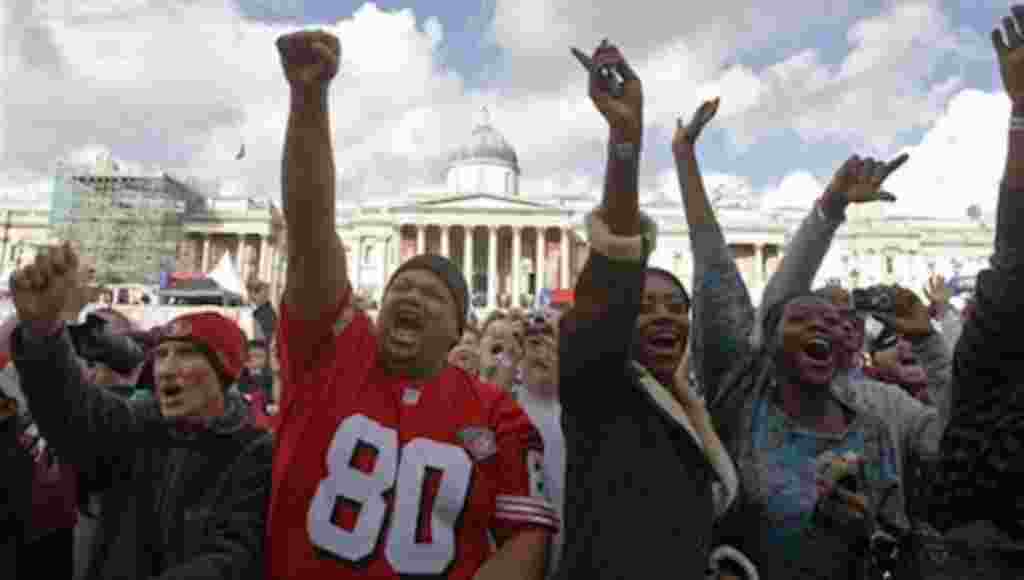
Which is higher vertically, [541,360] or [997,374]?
[997,374]

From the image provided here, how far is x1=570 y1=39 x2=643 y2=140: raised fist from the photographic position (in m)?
1.99

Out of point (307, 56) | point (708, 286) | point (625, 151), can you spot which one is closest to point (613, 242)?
point (625, 151)

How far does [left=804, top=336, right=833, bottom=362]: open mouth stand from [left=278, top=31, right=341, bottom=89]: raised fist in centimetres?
192

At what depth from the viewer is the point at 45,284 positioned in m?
2.27

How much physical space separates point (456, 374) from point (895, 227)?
65882 mm

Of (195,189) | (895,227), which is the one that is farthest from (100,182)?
(895,227)

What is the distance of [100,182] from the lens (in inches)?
2100

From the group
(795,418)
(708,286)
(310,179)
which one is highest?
(310,179)

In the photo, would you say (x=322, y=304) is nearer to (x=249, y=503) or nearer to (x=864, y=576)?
(x=249, y=503)

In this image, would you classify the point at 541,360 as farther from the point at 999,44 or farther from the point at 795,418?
the point at 999,44

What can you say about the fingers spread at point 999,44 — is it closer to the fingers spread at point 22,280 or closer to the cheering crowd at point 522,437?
the cheering crowd at point 522,437

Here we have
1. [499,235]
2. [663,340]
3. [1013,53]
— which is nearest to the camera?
[1013,53]

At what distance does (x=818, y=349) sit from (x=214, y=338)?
6.88ft

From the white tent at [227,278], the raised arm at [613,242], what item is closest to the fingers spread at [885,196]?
the raised arm at [613,242]
